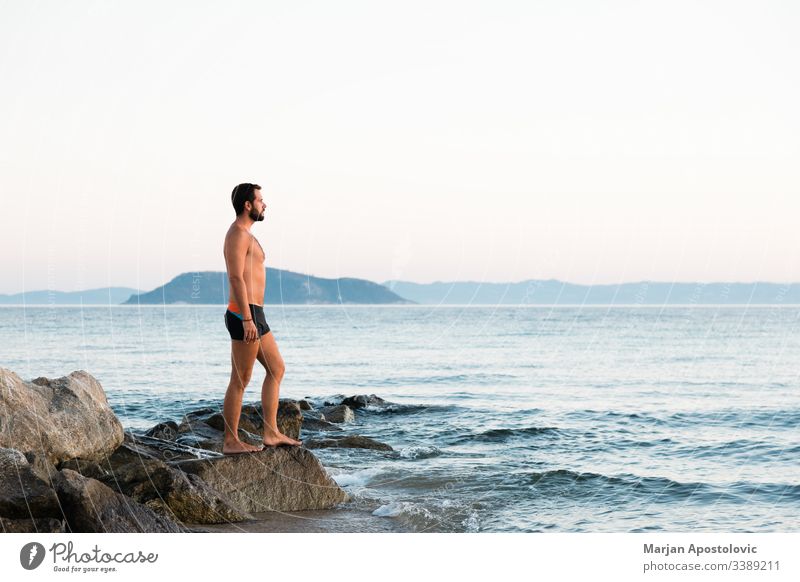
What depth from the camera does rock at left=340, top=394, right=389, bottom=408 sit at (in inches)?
766

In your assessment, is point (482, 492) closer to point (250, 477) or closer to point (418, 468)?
point (418, 468)

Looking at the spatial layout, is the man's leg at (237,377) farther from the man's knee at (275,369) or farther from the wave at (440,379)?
the wave at (440,379)

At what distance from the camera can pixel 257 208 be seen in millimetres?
6441

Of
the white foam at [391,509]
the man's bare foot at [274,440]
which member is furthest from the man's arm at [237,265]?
the white foam at [391,509]

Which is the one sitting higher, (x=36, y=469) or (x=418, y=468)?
(x=36, y=469)

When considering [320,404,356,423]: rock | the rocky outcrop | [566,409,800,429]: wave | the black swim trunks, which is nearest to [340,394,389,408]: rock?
[320,404,356,423]: rock

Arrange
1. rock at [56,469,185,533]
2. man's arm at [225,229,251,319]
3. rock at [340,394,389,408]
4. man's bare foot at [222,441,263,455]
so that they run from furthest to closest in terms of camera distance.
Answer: rock at [340,394,389,408]
man's bare foot at [222,441,263,455]
man's arm at [225,229,251,319]
rock at [56,469,185,533]

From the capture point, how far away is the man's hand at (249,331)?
6.41 m

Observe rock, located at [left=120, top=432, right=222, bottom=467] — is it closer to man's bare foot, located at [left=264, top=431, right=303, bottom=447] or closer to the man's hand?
man's bare foot, located at [left=264, top=431, right=303, bottom=447]

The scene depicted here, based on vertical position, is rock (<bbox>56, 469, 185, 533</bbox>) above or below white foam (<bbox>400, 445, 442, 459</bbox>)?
above

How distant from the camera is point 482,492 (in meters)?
9.59

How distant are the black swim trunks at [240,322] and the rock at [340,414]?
35.9 ft

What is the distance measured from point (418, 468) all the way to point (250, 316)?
528 cm
